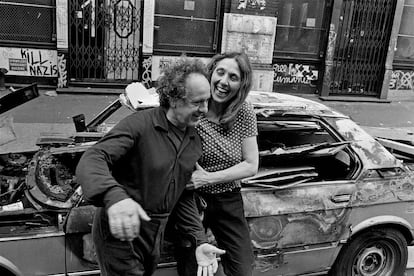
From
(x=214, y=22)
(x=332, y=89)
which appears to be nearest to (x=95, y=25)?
(x=214, y=22)

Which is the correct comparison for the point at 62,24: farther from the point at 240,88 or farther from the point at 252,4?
the point at 240,88

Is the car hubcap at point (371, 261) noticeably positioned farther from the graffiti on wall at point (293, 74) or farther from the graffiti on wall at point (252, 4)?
the graffiti on wall at point (293, 74)

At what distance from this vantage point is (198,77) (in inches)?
94.5

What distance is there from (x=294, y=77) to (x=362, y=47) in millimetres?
2158

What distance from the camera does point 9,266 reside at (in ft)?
9.53

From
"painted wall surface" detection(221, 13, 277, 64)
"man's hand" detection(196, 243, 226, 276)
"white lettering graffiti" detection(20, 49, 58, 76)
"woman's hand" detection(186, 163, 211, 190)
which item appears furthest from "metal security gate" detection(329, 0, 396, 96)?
"man's hand" detection(196, 243, 226, 276)

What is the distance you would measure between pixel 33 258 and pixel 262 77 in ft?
31.0

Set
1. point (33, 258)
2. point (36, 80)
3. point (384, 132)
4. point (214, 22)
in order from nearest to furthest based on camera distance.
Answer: point (33, 258) → point (384, 132) → point (36, 80) → point (214, 22)

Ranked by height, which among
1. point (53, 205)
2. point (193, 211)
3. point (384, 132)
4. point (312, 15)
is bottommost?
point (384, 132)

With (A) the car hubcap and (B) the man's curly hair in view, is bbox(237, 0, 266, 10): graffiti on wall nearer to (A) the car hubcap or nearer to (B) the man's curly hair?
(A) the car hubcap

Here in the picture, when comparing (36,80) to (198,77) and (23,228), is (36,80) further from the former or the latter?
(198,77)

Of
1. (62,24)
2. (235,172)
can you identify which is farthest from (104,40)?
(235,172)

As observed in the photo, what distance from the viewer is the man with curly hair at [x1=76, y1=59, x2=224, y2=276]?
2320mm

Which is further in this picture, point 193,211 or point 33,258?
point 33,258
